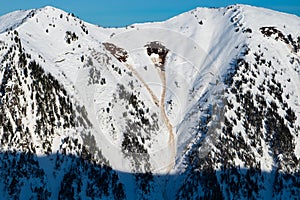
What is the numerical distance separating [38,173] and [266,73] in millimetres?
36827

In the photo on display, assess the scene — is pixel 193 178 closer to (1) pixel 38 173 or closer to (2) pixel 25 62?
(1) pixel 38 173

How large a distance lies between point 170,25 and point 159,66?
1751cm

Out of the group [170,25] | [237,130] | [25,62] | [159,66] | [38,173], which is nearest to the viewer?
[38,173]

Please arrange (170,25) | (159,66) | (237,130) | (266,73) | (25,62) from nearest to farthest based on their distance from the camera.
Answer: (25,62) → (237,130) → (266,73) → (159,66) → (170,25)

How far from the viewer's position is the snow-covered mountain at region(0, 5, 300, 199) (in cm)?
Result: 6906

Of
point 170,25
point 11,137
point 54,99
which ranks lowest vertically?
point 11,137

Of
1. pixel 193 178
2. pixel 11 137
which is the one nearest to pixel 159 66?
pixel 193 178

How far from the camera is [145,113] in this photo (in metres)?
81.3

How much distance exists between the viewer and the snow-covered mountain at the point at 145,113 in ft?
227

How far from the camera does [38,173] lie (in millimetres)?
66875

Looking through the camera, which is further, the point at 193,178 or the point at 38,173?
the point at 193,178

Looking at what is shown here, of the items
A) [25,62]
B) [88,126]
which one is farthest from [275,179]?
[25,62]

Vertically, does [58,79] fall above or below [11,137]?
above

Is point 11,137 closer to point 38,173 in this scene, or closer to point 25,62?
point 38,173
